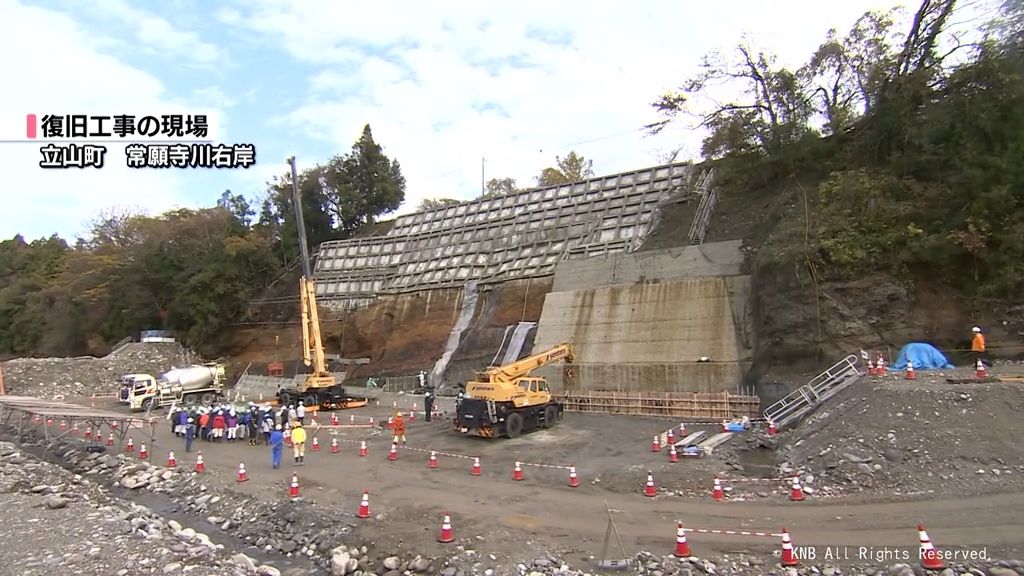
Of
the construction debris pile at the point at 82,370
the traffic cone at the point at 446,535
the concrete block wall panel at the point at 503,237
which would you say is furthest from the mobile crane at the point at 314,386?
the construction debris pile at the point at 82,370

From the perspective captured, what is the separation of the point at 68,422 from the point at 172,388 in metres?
8.67

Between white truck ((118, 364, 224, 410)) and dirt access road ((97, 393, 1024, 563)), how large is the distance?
1613 cm

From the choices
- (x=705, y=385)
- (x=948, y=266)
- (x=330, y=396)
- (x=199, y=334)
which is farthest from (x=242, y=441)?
(x=199, y=334)

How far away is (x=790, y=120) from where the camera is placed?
1270 inches

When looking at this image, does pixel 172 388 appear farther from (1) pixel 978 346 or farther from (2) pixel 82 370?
(1) pixel 978 346

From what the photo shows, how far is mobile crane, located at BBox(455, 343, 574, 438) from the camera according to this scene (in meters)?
21.8

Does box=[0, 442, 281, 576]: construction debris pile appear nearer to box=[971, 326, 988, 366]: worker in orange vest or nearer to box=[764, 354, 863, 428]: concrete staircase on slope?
box=[764, 354, 863, 428]: concrete staircase on slope

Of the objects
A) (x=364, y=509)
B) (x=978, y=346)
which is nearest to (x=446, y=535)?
(x=364, y=509)

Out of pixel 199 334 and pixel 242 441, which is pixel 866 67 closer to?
pixel 242 441

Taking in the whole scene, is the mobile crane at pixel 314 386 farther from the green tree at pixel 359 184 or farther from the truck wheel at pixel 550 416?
the green tree at pixel 359 184

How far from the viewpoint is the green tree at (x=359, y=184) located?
64.9m

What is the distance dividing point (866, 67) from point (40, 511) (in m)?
35.3

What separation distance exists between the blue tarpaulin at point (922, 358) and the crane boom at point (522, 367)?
12988mm

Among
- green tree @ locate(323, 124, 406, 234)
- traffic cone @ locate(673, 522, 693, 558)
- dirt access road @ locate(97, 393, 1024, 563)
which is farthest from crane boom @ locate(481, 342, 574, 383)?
green tree @ locate(323, 124, 406, 234)
